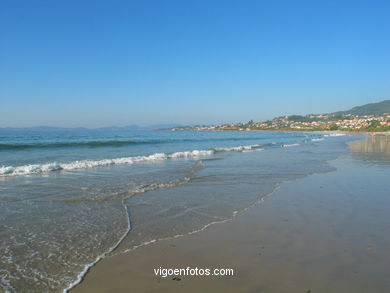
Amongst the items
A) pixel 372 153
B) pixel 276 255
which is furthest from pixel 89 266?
pixel 372 153

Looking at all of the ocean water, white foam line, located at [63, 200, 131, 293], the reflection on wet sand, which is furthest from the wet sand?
the reflection on wet sand

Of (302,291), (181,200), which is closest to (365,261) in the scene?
(302,291)

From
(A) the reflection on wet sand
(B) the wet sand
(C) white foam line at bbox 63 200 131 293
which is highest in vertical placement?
(C) white foam line at bbox 63 200 131 293

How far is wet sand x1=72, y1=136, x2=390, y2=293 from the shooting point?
3893 mm

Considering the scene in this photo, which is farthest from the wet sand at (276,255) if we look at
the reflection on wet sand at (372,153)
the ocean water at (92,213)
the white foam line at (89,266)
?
the reflection on wet sand at (372,153)

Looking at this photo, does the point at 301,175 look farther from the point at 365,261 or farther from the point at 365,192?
the point at 365,261

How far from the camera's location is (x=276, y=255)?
4805mm

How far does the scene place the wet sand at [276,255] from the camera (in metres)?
3.89

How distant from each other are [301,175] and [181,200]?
702cm

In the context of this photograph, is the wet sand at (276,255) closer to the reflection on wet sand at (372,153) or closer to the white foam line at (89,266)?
the white foam line at (89,266)

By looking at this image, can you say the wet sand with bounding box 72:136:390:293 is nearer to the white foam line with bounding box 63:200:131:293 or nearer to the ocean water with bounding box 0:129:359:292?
the white foam line with bounding box 63:200:131:293

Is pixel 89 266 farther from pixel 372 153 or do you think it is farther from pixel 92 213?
pixel 372 153

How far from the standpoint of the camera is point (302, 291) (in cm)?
372

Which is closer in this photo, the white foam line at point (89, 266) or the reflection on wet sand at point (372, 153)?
the white foam line at point (89, 266)
